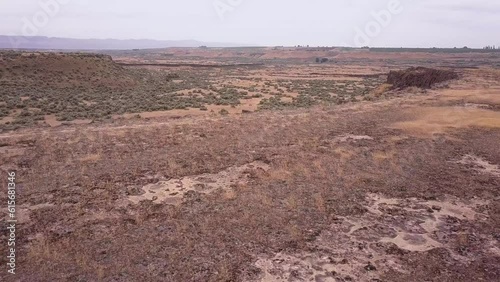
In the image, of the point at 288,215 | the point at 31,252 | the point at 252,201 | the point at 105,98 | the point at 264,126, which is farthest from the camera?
the point at 105,98

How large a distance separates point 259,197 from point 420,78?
35.0 metres

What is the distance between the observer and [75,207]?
32.9ft

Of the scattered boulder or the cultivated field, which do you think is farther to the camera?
A: the scattered boulder

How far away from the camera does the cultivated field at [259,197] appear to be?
24.8 feet

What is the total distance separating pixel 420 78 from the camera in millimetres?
39625

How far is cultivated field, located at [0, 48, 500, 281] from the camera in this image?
24.8ft

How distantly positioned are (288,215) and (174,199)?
342 cm

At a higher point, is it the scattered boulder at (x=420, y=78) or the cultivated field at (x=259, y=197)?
the scattered boulder at (x=420, y=78)

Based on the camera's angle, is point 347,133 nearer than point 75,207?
No

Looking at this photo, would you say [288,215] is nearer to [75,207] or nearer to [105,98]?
[75,207]

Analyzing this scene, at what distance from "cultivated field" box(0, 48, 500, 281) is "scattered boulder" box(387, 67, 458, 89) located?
17568mm

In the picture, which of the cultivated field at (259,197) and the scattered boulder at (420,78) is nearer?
the cultivated field at (259,197)

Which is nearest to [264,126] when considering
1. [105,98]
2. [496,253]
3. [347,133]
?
[347,133]

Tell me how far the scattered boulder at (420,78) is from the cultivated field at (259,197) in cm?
1757
